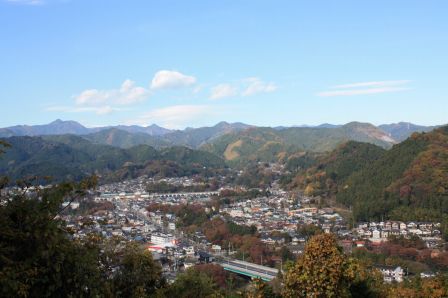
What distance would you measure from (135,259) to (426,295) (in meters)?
6.18

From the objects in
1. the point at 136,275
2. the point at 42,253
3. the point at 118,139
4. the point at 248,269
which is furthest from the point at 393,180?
the point at 118,139

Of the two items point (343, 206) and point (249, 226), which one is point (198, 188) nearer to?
point (343, 206)

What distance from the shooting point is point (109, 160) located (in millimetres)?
102750

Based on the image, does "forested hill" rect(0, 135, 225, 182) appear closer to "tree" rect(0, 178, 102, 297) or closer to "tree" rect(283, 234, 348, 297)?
"tree" rect(283, 234, 348, 297)

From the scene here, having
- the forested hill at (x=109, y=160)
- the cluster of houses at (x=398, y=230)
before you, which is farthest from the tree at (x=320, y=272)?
the forested hill at (x=109, y=160)

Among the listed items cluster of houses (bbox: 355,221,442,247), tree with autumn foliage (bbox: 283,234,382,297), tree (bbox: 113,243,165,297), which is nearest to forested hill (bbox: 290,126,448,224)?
cluster of houses (bbox: 355,221,442,247)

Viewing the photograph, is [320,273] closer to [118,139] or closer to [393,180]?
[393,180]

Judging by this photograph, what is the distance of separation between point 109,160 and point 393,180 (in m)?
69.3

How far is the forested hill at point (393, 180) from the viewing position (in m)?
39.7

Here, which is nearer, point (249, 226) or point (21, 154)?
point (249, 226)

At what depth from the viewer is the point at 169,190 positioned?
69250mm

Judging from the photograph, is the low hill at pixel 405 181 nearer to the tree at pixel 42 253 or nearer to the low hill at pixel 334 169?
the low hill at pixel 334 169

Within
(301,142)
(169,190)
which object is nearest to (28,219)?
(169,190)

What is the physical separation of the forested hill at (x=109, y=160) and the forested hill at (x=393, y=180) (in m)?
32.2
